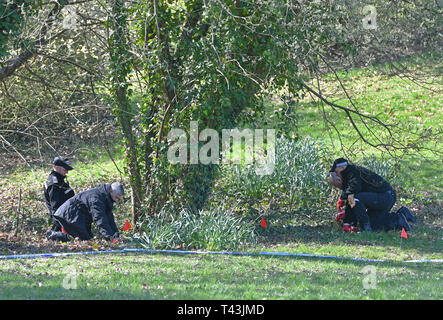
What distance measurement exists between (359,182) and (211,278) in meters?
4.54

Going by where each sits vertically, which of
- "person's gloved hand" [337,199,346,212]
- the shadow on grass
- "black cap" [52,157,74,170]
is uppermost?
"black cap" [52,157,74,170]

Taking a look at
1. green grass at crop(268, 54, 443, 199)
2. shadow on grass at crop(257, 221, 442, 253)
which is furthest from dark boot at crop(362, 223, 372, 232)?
green grass at crop(268, 54, 443, 199)

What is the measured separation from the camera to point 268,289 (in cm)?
634

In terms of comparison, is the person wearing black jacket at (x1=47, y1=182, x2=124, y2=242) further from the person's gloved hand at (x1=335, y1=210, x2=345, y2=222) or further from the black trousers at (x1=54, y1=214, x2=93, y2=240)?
the person's gloved hand at (x1=335, y1=210, x2=345, y2=222)

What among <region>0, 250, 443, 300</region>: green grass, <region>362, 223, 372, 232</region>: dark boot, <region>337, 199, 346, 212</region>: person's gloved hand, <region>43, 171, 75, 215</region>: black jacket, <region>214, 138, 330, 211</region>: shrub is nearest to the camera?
<region>0, 250, 443, 300</region>: green grass

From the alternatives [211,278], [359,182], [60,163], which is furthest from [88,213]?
[359,182]

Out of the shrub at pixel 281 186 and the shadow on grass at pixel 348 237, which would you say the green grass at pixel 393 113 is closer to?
the shrub at pixel 281 186

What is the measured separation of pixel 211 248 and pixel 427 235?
4037 mm

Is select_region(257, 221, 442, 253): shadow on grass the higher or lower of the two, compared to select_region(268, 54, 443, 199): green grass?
lower

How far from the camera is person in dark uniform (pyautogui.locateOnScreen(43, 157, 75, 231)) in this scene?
10.5 m

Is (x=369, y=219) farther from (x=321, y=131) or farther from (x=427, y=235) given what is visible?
(x=321, y=131)

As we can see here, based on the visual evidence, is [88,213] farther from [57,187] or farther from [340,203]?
[340,203]
